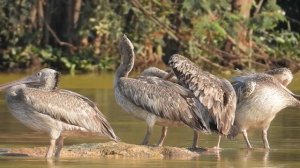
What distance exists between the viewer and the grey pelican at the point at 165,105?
12.1m

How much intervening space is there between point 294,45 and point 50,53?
5.54m

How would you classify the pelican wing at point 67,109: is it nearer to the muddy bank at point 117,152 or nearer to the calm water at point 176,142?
the muddy bank at point 117,152

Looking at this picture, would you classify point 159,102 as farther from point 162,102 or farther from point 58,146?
point 58,146

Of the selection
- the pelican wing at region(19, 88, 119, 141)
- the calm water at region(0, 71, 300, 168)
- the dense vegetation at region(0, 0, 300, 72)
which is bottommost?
the dense vegetation at region(0, 0, 300, 72)

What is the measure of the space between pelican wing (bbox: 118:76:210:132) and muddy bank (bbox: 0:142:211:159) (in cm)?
60

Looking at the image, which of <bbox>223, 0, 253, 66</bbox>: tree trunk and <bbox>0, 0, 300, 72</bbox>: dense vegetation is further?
<bbox>223, 0, 253, 66</bbox>: tree trunk

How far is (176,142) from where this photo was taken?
1302 centimetres

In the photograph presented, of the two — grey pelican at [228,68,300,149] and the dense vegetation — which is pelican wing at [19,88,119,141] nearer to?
grey pelican at [228,68,300,149]

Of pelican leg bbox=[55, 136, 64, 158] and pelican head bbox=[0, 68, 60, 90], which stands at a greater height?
pelican head bbox=[0, 68, 60, 90]

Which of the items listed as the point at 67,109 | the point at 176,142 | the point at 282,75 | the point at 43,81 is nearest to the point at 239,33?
the point at 282,75

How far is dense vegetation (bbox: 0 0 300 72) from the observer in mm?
24266

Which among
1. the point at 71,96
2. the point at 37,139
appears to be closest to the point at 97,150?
the point at 71,96

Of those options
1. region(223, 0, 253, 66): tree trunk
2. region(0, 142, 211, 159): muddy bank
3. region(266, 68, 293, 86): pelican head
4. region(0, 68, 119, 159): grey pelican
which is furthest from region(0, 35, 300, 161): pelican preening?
region(223, 0, 253, 66): tree trunk

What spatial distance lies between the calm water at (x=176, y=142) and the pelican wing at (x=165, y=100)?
493 millimetres
